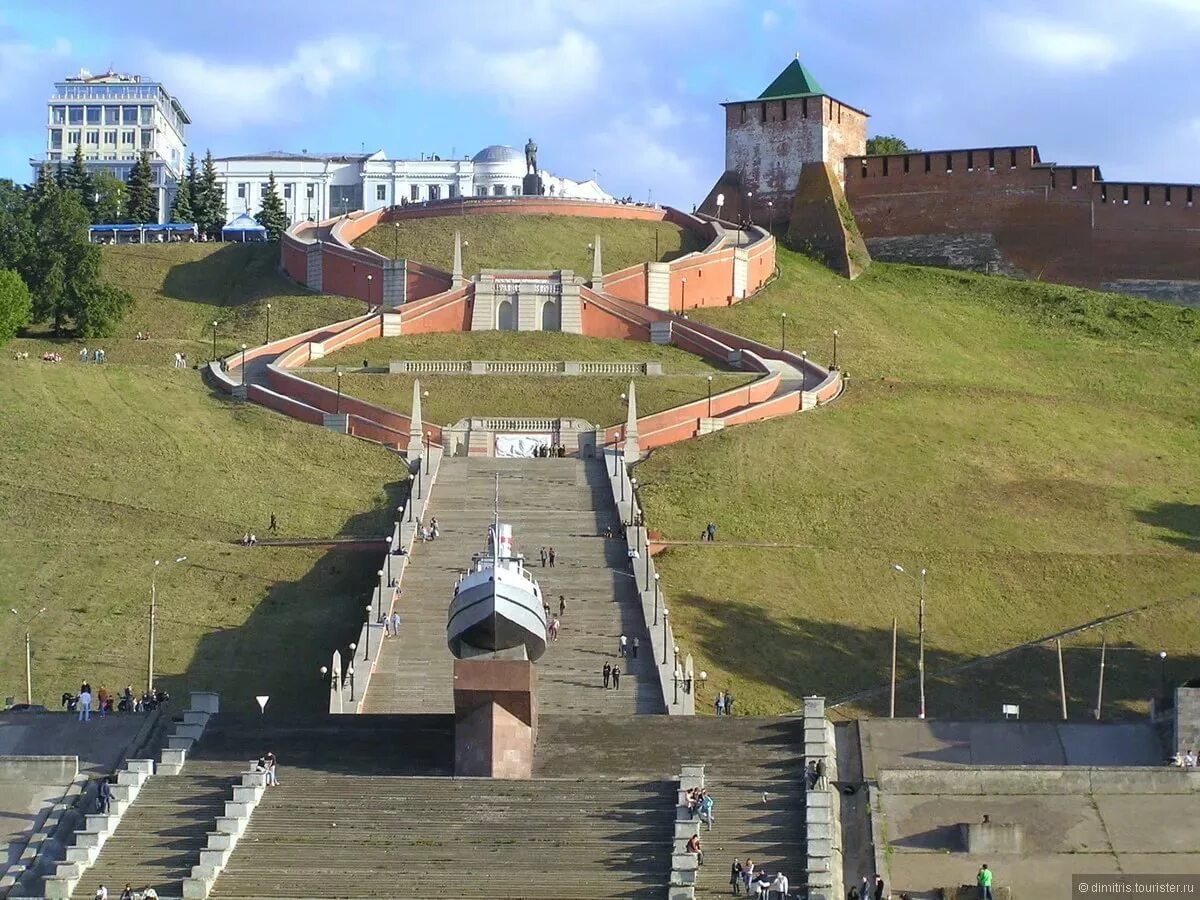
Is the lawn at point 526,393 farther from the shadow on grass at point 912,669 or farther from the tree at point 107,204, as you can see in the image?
the tree at point 107,204

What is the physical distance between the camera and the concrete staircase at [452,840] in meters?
33.3

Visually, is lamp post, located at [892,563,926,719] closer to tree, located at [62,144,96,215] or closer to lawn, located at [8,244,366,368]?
lawn, located at [8,244,366,368]

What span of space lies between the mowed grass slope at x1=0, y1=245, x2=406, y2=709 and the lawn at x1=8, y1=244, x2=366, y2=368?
220cm

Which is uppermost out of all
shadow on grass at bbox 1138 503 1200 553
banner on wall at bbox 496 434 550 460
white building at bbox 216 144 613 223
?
white building at bbox 216 144 613 223

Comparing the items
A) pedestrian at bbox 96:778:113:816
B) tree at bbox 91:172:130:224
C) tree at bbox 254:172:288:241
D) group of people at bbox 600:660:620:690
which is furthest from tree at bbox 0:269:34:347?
pedestrian at bbox 96:778:113:816

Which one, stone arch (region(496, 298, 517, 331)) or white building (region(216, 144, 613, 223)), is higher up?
white building (region(216, 144, 613, 223))

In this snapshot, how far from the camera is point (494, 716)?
36.9m

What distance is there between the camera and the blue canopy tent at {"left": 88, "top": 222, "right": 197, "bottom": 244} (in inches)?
3757

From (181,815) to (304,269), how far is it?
1996 inches

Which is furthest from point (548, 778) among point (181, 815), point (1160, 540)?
point (1160, 540)

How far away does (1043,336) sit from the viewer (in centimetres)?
8112

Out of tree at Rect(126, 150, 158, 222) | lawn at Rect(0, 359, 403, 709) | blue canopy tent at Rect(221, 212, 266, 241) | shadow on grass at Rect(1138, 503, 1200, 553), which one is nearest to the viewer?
lawn at Rect(0, 359, 403, 709)

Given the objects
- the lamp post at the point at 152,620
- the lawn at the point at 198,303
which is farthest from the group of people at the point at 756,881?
the lawn at the point at 198,303

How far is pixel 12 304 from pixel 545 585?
29.9 m
